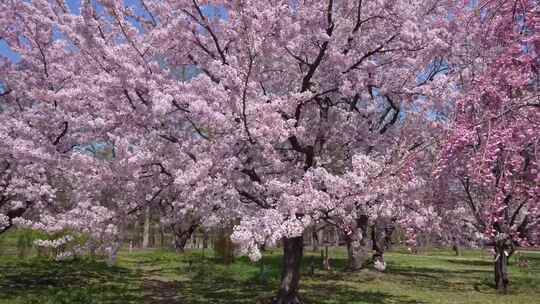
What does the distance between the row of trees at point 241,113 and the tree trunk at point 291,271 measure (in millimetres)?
38

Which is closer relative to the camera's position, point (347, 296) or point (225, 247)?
point (347, 296)

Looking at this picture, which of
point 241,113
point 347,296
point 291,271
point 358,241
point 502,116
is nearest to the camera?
point 502,116

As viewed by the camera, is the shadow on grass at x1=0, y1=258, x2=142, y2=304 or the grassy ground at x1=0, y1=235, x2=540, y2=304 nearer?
the shadow on grass at x1=0, y1=258, x2=142, y2=304

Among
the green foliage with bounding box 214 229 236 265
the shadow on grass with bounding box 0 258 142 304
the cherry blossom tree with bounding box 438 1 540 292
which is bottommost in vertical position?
the shadow on grass with bounding box 0 258 142 304

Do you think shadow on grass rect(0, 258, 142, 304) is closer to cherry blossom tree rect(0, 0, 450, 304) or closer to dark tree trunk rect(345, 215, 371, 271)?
cherry blossom tree rect(0, 0, 450, 304)

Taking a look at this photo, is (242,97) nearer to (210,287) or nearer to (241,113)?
(241,113)

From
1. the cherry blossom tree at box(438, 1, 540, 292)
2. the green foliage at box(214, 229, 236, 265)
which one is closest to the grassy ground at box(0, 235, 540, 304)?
the green foliage at box(214, 229, 236, 265)

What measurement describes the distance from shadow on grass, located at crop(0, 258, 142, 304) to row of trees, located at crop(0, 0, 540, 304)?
218cm

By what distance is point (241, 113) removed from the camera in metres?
8.73

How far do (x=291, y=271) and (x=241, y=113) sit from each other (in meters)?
4.96

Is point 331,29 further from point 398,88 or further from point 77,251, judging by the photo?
point 77,251

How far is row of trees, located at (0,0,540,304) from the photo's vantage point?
8.68 metres

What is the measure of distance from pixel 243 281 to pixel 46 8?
11.4 meters

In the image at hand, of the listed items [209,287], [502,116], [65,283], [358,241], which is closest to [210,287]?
[209,287]
